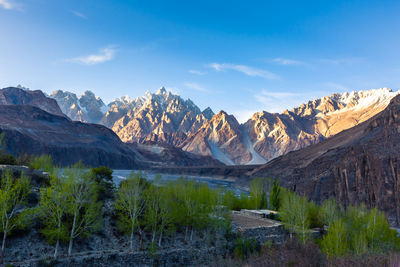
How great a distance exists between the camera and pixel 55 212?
30656 millimetres

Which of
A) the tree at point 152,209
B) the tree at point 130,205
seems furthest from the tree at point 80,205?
the tree at point 152,209

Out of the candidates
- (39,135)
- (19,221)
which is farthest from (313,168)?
(39,135)

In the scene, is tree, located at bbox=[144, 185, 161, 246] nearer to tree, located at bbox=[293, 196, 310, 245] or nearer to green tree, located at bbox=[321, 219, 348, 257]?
green tree, located at bbox=[321, 219, 348, 257]

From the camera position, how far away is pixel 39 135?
187 meters

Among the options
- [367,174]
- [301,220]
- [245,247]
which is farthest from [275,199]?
[367,174]

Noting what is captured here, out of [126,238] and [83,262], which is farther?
[126,238]

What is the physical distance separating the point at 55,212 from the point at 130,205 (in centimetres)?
759

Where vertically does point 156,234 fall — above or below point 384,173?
below

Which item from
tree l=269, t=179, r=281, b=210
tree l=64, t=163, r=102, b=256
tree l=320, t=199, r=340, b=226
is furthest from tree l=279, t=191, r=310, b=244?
tree l=64, t=163, r=102, b=256

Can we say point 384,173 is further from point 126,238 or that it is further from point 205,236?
point 126,238

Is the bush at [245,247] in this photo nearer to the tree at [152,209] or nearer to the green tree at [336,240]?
the green tree at [336,240]

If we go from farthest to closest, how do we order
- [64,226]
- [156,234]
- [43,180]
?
[43,180] → [156,234] → [64,226]

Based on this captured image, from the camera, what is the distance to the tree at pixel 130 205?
110 ft

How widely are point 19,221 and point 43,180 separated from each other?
1496cm
